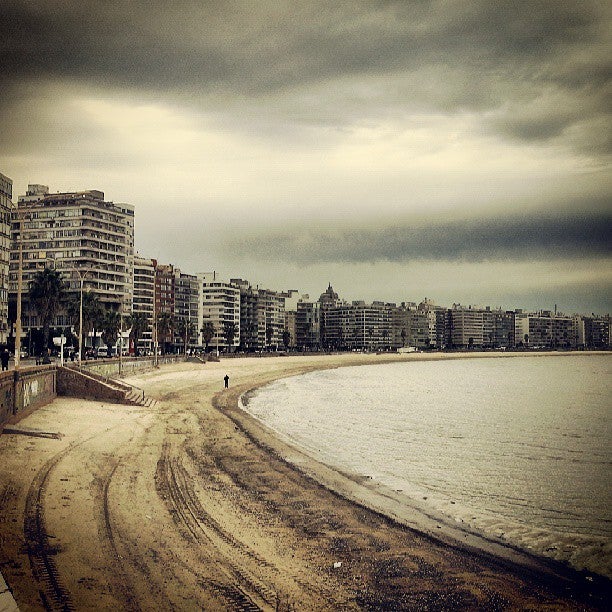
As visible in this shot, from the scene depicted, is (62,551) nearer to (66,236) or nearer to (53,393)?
(53,393)

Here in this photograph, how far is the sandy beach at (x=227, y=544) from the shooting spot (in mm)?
13516

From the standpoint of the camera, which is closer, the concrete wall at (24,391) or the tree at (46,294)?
Result: the concrete wall at (24,391)

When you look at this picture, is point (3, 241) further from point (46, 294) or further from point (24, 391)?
point (24, 391)

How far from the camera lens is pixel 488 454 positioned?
3550cm

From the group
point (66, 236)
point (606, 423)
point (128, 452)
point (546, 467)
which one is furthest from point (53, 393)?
point (66, 236)

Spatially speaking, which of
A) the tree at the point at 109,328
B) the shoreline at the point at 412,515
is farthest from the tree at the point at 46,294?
the shoreline at the point at 412,515

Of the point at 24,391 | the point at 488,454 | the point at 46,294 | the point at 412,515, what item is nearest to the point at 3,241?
the point at 46,294

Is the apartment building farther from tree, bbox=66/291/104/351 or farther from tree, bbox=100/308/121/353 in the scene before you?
tree, bbox=100/308/121/353

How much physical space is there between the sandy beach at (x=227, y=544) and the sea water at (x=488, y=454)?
202 centimetres

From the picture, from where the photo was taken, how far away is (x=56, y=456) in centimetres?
2633

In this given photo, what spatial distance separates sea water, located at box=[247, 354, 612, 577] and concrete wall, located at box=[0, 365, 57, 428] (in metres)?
15.0

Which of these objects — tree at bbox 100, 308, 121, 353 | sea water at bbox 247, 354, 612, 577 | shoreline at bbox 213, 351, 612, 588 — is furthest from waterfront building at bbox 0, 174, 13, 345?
shoreline at bbox 213, 351, 612, 588

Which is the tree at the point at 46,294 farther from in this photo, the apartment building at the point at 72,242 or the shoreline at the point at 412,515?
the shoreline at the point at 412,515

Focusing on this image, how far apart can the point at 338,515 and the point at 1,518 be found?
32.2 feet
